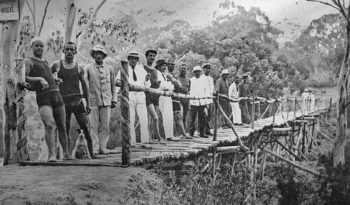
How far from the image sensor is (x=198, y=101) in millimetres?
6859

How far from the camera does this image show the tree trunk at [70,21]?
5.99 m

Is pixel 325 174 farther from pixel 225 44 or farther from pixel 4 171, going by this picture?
pixel 4 171

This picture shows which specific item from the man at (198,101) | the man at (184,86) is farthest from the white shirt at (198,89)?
the man at (184,86)

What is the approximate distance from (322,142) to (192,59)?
10830 mm

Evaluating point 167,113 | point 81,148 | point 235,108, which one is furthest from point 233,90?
point 81,148

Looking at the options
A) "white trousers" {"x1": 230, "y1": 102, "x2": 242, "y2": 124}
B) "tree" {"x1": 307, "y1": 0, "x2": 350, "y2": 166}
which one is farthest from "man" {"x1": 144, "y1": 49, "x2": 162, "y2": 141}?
"tree" {"x1": 307, "y1": 0, "x2": 350, "y2": 166}

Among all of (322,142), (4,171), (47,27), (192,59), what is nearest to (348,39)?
(192,59)

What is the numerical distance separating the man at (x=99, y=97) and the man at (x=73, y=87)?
100mm

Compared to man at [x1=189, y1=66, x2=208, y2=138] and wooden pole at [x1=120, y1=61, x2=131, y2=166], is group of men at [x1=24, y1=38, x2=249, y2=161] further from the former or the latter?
man at [x1=189, y1=66, x2=208, y2=138]

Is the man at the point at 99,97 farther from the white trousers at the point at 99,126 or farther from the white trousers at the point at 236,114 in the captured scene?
the white trousers at the point at 236,114

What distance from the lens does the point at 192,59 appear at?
7387 mm

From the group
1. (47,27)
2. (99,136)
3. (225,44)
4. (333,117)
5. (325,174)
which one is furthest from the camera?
(333,117)

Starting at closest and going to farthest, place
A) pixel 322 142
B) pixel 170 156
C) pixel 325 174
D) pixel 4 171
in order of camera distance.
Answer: pixel 4 171, pixel 170 156, pixel 325 174, pixel 322 142

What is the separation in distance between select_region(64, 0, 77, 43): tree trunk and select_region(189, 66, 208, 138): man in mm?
1784
